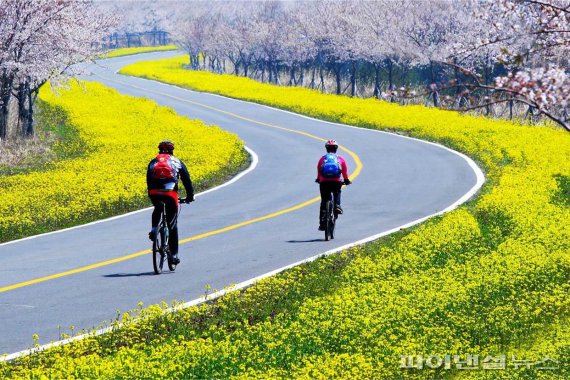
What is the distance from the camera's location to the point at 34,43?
3269 cm

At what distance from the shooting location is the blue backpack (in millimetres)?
17344

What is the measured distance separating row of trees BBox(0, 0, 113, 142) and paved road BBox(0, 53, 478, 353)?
779cm

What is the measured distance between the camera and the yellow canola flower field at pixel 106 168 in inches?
797

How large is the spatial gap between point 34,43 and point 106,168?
7.49m

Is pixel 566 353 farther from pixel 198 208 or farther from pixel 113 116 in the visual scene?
pixel 113 116

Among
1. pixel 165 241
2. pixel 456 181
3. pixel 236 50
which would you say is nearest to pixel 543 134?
pixel 456 181

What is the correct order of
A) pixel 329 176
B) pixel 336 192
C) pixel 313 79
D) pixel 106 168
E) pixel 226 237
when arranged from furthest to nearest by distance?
pixel 313 79 < pixel 106 168 < pixel 226 237 < pixel 336 192 < pixel 329 176

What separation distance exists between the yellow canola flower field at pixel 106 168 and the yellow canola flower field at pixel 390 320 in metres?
6.95

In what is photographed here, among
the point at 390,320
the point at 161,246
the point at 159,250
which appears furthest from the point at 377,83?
the point at 390,320

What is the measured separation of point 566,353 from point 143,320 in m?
4.61

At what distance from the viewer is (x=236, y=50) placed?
103500 millimetres

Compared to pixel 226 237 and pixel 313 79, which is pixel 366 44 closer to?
pixel 313 79

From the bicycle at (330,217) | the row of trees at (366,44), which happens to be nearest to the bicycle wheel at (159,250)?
the bicycle at (330,217)

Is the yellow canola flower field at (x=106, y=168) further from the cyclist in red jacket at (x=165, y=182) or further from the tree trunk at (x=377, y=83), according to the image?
the tree trunk at (x=377, y=83)
